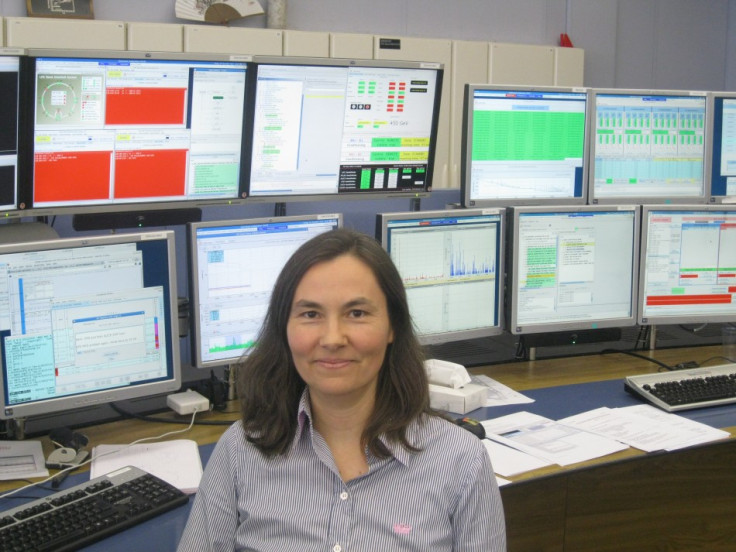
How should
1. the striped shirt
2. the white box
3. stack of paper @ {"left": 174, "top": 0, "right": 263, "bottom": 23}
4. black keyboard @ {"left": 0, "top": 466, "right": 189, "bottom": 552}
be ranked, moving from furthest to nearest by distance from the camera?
stack of paper @ {"left": 174, "top": 0, "right": 263, "bottom": 23}, the white box, black keyboard @ {"left": 0, "top": 466, "right": 189, "bottom": 552}, the striped shirt

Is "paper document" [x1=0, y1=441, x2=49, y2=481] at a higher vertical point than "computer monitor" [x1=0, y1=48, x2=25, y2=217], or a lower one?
lower

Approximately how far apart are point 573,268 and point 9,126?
1562 millimetres

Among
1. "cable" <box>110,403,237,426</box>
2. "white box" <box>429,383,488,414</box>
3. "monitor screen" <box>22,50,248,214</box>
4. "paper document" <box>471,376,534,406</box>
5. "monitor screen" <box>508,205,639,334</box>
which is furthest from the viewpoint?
"monitor screen" <box>508,205,639,334</box>

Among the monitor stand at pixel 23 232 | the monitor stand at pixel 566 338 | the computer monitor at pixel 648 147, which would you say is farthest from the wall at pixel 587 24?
the monitor stand at pixel 566 338

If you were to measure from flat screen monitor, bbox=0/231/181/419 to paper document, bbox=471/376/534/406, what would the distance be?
83 cm

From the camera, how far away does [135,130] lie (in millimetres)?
2104

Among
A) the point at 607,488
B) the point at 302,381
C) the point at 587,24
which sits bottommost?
the point at 607,488

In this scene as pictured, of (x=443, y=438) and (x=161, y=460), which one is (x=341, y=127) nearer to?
(x=161, y=460)

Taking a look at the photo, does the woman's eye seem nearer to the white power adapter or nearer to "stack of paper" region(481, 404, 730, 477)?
"stack of paper" region(481, 404, 730, 477)

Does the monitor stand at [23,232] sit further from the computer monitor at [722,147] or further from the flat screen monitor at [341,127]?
the computer monitor at [722,147]

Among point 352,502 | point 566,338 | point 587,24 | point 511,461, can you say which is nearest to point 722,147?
point 566,338

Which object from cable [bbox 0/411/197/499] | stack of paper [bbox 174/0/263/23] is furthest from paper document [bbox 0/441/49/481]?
stack of paper [bbox 174/0/263/23]

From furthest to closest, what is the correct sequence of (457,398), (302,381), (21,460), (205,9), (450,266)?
(205,9) → (450,266) → (457,398) → (21,460) → (302,381)

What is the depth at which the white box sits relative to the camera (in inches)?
86.9
